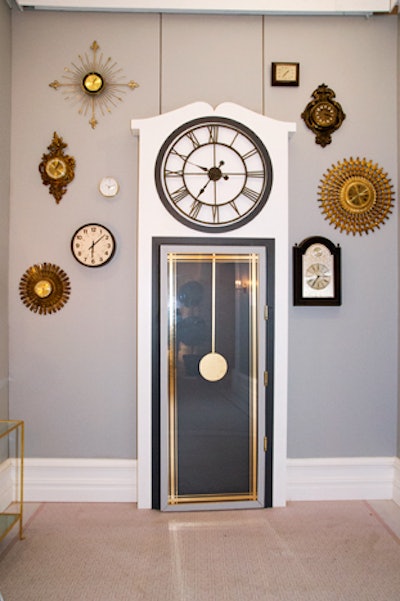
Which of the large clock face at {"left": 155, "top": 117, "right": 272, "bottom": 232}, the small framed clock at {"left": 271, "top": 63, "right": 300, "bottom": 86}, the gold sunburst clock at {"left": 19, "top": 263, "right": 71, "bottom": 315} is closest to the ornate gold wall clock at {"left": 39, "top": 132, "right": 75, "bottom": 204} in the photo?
the gold sunburst clock at {"left": 19, "top": 263, "right": 71, "bottom": 315}

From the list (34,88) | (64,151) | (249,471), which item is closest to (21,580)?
(249,471)

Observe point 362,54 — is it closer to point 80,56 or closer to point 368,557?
point 80,56

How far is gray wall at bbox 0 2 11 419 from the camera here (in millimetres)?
3180

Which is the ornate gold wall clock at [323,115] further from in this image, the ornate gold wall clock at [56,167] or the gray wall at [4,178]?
the gray wall at [4,178]

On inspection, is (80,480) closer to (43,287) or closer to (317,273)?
(43,287)

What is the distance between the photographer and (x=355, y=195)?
11.1 ft

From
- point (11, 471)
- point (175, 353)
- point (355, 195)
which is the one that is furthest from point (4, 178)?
point (355, 195)

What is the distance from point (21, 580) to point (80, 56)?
3305 millimetres

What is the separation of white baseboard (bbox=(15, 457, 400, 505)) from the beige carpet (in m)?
0.09

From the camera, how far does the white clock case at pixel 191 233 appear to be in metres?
3.21

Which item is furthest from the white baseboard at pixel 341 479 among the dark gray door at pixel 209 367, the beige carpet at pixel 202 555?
the dark gray door at pixel 209 367

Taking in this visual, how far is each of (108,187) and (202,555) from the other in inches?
95.7

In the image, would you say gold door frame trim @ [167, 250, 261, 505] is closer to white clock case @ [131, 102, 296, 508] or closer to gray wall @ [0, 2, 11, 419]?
white clock case @ [131, 102, 296, 508]

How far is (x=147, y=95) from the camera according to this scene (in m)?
3.33
